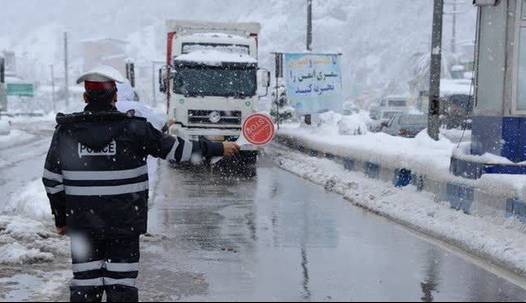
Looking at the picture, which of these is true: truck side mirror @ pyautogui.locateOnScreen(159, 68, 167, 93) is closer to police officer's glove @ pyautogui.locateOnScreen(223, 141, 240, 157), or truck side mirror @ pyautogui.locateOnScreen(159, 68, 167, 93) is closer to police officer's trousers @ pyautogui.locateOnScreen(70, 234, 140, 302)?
police officer's glove @ pyautogui.locateOnScreen(223, 141, 240, 157)

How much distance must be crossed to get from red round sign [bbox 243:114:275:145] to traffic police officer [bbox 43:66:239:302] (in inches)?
7.7

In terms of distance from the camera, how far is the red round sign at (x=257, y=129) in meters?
4.56

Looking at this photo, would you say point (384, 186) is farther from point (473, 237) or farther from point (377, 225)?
point (473, 237)

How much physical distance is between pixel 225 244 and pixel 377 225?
8.16 ft

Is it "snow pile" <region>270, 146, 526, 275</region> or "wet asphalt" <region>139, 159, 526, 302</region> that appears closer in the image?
"wet asphalt" <region>139, 159, 526, 302</region>

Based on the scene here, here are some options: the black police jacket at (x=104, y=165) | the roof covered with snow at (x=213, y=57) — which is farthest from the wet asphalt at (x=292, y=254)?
the roof covered with snow at (x=213, y=57)

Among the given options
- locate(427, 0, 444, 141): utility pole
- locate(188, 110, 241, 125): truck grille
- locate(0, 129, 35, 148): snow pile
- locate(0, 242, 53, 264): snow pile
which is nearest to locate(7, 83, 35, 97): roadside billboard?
locate(0, 129, 35, 148): snow pile

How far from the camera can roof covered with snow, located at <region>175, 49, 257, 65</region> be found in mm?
20172

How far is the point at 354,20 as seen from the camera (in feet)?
339

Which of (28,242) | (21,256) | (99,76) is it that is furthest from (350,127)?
(99,76)

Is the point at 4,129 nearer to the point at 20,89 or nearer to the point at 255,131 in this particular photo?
the point at 255,131

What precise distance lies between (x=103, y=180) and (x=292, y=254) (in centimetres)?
419

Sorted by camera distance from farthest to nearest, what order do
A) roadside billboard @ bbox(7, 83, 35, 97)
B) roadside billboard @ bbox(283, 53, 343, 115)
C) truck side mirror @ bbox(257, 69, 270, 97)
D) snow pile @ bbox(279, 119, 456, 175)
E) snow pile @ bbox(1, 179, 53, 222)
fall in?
roadside billboard @ bbox(7, 83, 35, 97), roadside billboard @ bbox(283, 53, 343, 115), truck side mirror @ bbox(257, 69, 270, 97), snow pile @ bbox(279, 119, 456, 175), snow pile @ bbox(1, 179, 53, 222)

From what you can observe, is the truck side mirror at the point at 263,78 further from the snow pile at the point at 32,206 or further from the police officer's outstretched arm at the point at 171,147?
Answer: the police officer's outstretched arm at the point at 171,147
